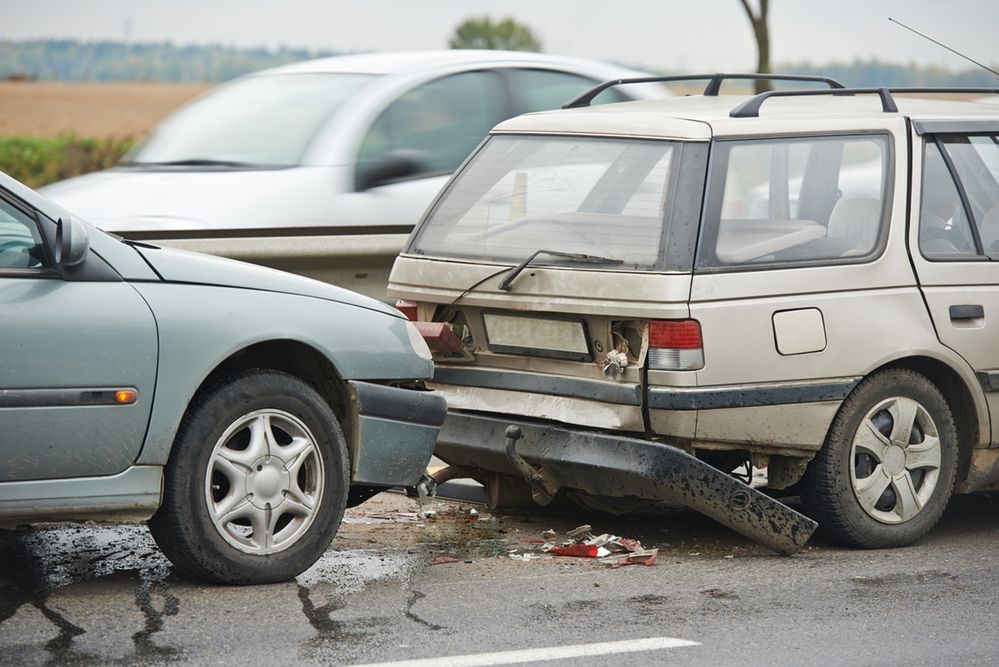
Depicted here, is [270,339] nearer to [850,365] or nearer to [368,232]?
[850,365]

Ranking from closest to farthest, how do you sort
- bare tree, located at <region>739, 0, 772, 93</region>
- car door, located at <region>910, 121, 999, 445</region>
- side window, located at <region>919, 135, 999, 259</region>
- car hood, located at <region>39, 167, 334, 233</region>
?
car door, located at <region>910, 121, 999, 445</region> → side window, located at <region>919, 135, 999, 259</region> → car hood, located at <region>39, 167, 334, 233</region> → bare tree, located at <region>739, 0, 772, 93</region>

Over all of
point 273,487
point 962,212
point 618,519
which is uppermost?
point 962,212

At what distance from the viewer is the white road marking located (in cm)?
457

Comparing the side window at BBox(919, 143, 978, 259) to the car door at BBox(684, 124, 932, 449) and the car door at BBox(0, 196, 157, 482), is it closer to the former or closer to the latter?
the car door at BBox(684, 124, 932, 449)

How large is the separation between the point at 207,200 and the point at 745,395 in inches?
165

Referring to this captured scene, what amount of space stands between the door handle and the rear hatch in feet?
4.06

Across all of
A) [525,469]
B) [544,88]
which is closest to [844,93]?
[525,469]

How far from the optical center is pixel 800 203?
21.5 ft

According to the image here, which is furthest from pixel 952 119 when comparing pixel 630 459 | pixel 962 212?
pixel 630 459

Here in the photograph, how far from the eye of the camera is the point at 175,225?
887 centimetres

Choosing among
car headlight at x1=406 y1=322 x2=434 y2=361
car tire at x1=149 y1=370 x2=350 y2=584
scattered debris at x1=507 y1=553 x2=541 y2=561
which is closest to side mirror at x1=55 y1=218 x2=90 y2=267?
car tire at x1=149 y1=370 x2=350 y2=584

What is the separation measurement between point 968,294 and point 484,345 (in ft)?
6.45

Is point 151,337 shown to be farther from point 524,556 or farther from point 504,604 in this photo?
point 524,556

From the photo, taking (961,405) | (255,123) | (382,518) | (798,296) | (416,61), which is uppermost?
(416,61)
